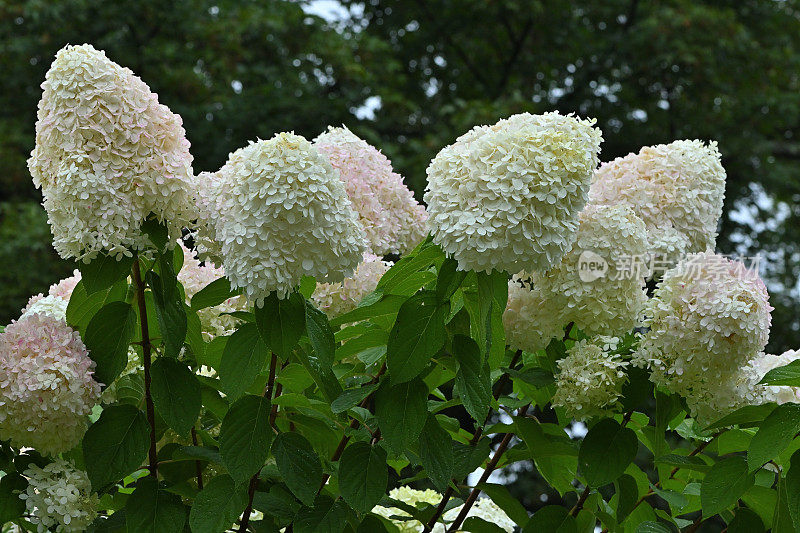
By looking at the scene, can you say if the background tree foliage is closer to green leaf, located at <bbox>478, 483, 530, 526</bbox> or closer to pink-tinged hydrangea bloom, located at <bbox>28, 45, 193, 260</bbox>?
green leaf, located at <bbox>478, 483, 530, 526</bbox>

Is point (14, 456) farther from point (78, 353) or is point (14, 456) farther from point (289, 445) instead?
point (289, 445)

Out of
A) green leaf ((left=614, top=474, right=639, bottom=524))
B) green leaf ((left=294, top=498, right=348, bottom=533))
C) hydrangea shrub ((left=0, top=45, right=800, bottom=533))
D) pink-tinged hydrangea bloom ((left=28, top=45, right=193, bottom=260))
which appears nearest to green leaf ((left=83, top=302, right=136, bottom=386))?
hydrangea shrub ((left=0, top=45, right=800, bottom=533))

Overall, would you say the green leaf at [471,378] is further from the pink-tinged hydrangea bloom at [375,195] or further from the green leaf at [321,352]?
the pink-tinged hydrangea bloom at [375,195]

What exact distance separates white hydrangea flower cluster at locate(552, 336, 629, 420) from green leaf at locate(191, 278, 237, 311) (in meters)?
0.49

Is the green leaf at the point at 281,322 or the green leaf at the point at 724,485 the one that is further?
the green leaf at the point at 724,485

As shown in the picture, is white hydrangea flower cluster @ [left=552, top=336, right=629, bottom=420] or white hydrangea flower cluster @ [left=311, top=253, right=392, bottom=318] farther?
white hydrangea flower cluster @ [left=311, top=253, right=392, bottom=318]

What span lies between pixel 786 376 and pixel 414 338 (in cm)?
53

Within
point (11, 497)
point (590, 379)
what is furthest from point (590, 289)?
point (11, 497)

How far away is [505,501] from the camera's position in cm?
158

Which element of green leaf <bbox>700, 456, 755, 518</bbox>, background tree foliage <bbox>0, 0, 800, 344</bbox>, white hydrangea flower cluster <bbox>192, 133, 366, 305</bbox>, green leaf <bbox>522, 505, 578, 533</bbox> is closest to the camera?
white hydrangea flower cluster <bbox>192, 133, 366, 305</bbox>

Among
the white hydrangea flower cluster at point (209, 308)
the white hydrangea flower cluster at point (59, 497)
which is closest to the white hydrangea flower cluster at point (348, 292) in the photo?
the white hydrangea flower cluster at point (209, 308)

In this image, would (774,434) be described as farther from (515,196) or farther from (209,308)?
(209,308)

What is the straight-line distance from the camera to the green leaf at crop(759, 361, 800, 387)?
132 cm

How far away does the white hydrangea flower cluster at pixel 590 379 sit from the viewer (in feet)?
4.51
